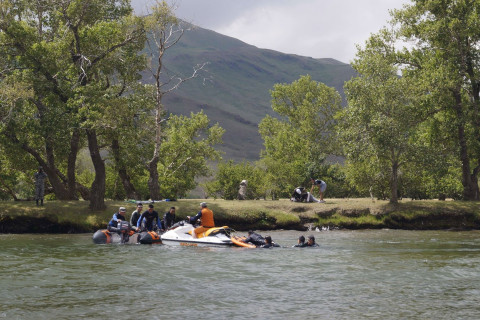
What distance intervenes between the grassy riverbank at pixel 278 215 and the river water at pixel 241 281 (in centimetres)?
700

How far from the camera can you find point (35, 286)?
60.5 feet

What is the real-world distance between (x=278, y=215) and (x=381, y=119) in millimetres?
10234

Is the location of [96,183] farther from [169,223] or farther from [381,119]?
[381,119]

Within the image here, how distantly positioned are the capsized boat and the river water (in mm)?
806

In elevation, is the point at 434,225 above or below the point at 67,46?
below

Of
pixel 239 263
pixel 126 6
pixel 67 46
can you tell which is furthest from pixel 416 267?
pixel 126 6

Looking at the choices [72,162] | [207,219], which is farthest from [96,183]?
[207,219]

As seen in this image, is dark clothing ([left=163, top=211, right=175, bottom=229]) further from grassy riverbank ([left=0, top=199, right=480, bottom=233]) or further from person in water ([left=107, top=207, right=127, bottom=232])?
grassy riverbank ([left=0, top=199, right=480, bottom=233])

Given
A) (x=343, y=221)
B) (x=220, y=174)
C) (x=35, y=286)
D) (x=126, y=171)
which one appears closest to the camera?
(x=35, y=286)

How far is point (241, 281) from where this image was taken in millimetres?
19375

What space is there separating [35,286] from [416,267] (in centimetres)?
Answer: 1397

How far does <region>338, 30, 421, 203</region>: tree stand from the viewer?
1610 inches

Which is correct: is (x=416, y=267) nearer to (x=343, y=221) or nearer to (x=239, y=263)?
(x=239, y=263)

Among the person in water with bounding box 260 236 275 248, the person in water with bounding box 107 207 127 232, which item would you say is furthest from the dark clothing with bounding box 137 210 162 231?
the person in water with bounding box 260 236 275 248
